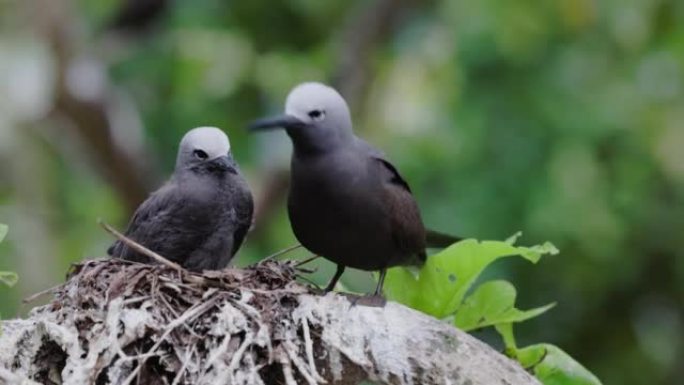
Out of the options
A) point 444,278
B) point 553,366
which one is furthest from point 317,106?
point 553,366

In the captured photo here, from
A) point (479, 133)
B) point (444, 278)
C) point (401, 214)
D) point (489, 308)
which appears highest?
point (401, 214)

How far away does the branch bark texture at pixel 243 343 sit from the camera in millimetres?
4449

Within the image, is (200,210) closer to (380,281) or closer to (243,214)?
(243,214)

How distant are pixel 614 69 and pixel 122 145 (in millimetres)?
3491

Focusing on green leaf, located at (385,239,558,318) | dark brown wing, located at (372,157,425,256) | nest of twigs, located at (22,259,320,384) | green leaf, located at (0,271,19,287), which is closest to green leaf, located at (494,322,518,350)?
green leaf, located at (385,239,558,318)

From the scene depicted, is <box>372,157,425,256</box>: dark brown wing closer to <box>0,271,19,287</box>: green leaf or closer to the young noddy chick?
the young noddy chick

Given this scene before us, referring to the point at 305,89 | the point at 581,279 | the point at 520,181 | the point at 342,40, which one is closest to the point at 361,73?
the point at 342,40

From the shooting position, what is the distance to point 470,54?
33.6 ft

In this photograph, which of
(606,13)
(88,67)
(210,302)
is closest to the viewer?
(210,302)

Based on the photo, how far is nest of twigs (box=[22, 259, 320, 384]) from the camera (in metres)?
4.43

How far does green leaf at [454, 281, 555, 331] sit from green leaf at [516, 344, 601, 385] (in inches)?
5.3

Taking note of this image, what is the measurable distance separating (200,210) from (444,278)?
3.13 feet

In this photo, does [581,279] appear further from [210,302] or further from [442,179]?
[210,302]

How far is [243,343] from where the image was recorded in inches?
177
